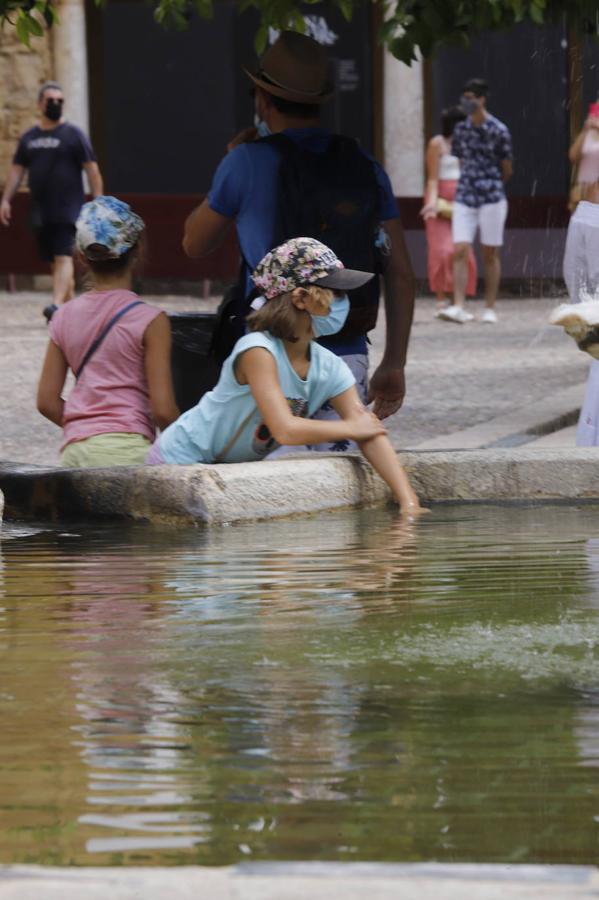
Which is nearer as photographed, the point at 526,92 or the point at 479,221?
the point at 479,221

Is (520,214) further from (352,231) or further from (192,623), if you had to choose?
(192,623)

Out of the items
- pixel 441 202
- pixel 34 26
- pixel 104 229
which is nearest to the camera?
pixel 104 229

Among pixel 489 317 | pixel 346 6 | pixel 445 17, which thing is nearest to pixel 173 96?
pixel 489 317

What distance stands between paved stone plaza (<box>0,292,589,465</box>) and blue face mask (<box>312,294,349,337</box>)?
3171mm

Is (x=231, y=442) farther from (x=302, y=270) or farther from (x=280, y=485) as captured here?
(x=302, y=270)

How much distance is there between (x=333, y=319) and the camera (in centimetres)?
624

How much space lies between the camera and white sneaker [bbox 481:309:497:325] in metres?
18.2

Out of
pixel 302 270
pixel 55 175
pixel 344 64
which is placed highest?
pixel 302 270

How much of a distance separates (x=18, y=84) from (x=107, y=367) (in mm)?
15986

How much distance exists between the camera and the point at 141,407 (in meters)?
6.65

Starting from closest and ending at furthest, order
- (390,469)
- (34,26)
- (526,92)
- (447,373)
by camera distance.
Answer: (390,469) < (34,26) < (447,373) < (526,92)

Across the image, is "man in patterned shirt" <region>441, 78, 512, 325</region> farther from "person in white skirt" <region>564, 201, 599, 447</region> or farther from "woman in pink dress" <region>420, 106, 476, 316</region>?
"person in white skirt" <region>564, 201, 599, 447</region>

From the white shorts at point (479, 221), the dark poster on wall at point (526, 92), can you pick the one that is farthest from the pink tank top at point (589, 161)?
the dark poster on wall at point (526, 92)

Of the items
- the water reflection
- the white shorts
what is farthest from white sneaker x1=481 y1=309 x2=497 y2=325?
the water reflection
